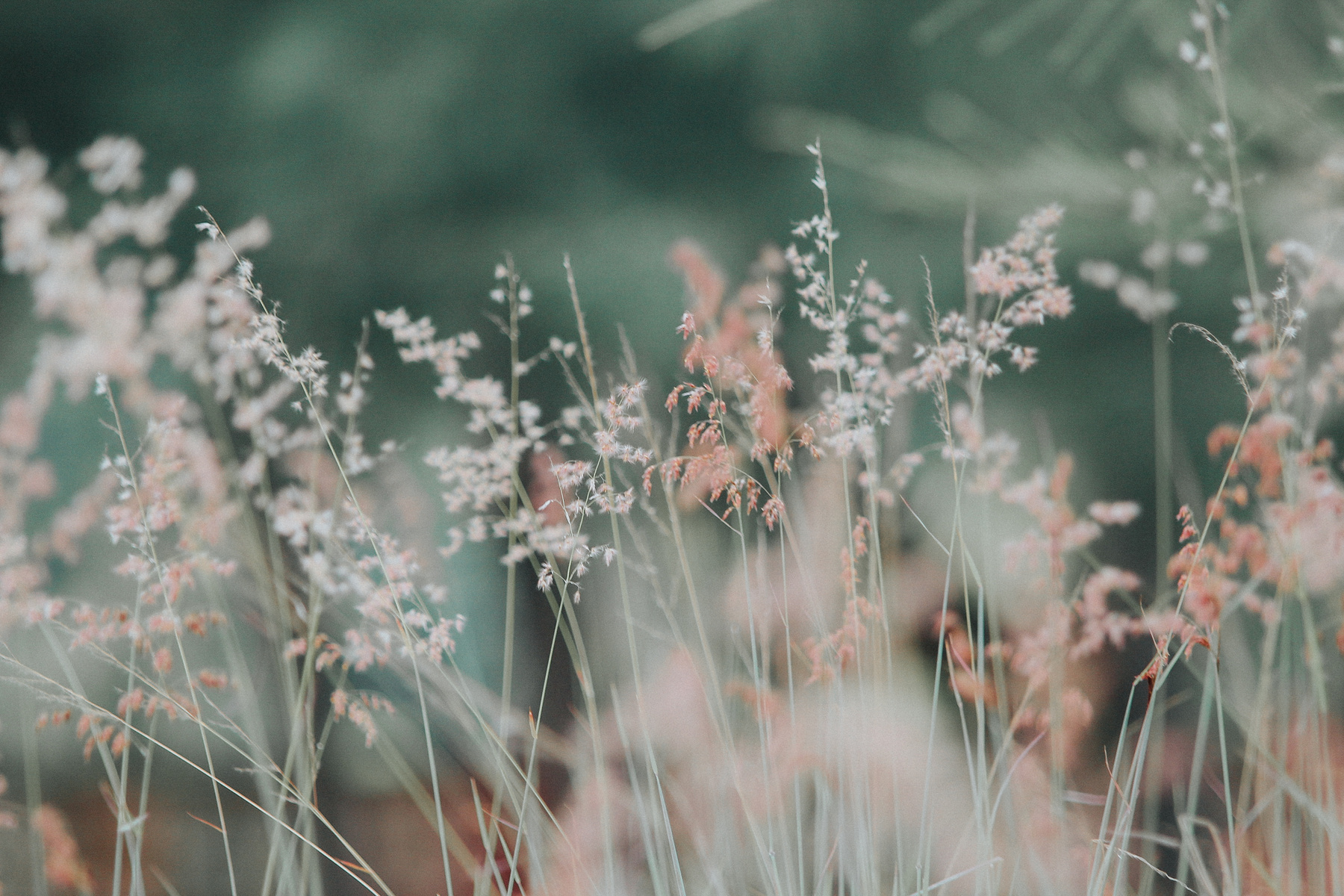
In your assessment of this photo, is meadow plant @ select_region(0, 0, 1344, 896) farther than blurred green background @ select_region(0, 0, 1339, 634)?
No

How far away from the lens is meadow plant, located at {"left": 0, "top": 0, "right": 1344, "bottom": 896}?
2.32 feet

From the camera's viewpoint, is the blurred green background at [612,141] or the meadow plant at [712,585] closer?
the meadow plant at [712,585]

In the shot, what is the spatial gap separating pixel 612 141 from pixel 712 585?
693 mm

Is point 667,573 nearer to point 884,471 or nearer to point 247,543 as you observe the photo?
point 884,471

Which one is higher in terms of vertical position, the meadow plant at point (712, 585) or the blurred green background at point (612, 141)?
the blurred green background at point (612, 141)

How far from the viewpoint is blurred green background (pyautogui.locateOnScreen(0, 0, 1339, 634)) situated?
46.1 inches

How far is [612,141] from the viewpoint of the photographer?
1263mm

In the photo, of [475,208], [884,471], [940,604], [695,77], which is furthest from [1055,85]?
[475,208]

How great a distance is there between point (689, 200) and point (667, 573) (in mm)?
564

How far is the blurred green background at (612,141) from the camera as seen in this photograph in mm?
1170

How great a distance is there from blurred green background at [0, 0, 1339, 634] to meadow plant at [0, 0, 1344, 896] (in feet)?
0.20

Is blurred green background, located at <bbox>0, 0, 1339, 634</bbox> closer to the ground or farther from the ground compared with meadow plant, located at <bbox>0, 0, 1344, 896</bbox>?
farther from the ground

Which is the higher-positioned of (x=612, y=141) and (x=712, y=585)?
(x=612, y=141)

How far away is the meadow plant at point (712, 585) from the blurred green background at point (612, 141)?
6 cm
